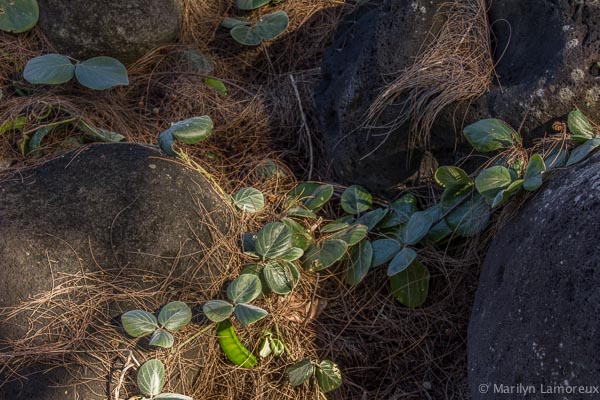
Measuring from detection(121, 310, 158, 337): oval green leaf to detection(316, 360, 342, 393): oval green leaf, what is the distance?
0.53 meters

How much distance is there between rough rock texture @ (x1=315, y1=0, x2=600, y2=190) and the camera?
2258mm

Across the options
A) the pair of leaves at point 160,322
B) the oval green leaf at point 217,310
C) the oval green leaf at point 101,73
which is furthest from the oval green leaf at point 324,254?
the oval green leaf at point 101,73

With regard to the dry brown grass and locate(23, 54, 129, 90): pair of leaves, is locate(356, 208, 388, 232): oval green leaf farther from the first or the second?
locate(23, 54, 129, 90): pair of leaves

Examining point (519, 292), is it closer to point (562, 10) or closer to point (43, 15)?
point (562, 10)

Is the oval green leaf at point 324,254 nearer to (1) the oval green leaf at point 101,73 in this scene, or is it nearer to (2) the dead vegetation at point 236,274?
(2) the dead vegetation at point 236,274

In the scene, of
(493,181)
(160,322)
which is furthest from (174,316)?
(493,181)

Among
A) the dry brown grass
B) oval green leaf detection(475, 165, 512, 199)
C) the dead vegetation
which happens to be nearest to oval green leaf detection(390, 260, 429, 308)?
the dead vegetation

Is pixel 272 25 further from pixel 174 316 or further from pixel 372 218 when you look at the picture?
pixel 174 316

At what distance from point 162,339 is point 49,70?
55.0 inches

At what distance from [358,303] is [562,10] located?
1202 millimetres

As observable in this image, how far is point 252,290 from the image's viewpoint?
7.16 ft

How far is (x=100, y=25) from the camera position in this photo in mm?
3129

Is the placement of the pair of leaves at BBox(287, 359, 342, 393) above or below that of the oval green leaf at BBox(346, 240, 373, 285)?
below

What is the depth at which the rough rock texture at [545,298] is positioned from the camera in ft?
4.83
